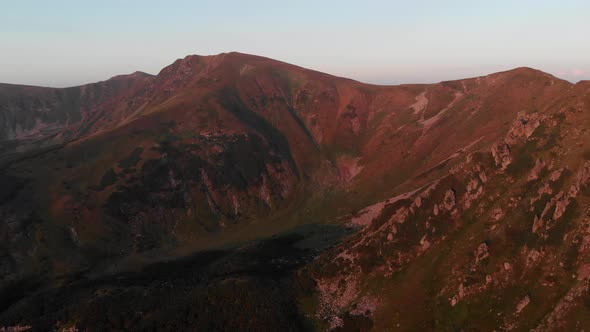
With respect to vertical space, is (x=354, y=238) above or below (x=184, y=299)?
above

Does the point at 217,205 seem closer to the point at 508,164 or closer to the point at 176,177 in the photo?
the point at 176,177

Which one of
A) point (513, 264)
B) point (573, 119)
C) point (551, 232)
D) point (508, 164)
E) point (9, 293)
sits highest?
point (573, 119)

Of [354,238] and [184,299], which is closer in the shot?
[184,299]

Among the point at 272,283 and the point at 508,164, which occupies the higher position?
the point at 508,164

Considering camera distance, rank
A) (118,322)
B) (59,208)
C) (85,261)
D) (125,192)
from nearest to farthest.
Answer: (118,322)
(85,261)
(59,208)
(125,192)

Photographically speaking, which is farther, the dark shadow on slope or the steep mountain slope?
the dark shadow on slope

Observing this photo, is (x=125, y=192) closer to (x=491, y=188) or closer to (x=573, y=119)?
(x=491, y=188)

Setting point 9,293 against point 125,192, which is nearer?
point 9,293

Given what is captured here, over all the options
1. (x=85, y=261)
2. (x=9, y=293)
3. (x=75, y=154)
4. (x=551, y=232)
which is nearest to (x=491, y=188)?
(x=551, y=232)

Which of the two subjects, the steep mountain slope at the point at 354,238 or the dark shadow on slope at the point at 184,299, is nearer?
the steep mountain slope at the point at 354,238

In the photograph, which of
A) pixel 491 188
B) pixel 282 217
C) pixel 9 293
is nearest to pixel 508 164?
pixel 491 188

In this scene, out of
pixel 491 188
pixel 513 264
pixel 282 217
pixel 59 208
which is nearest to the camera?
pixel 513 264
